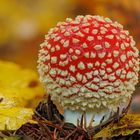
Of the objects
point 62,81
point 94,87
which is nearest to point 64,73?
point 62,81

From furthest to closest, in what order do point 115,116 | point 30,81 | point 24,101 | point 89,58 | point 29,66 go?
point 29,66 < point 30,81 < point 24,101 < point 115,116 < point 89,58

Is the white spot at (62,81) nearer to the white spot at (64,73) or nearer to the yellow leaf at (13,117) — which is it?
the white spot at (64,73)

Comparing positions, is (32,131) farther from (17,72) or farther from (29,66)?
(29,66)

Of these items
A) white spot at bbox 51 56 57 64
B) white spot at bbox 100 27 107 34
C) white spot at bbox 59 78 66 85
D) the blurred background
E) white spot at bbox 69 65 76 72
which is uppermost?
the blurred background

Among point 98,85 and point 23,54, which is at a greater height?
point 23,54

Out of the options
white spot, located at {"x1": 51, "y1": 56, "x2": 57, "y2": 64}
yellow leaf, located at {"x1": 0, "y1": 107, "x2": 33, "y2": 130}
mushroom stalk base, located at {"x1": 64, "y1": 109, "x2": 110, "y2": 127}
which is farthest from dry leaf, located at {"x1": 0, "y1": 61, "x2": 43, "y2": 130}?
white spot, located at {"x1": 51, "y1": 56, "x2": 57, "y2": 64}

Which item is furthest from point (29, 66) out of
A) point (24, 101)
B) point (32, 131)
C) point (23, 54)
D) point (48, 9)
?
point (32, 131)

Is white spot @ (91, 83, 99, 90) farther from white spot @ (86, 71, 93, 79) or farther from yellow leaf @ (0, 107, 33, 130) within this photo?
yellow leaf @ (0, 107, 33, 130)

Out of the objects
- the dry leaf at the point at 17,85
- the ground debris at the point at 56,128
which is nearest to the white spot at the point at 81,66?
the ground debris at the point at 56,128

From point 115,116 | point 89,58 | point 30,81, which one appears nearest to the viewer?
point 89,58
